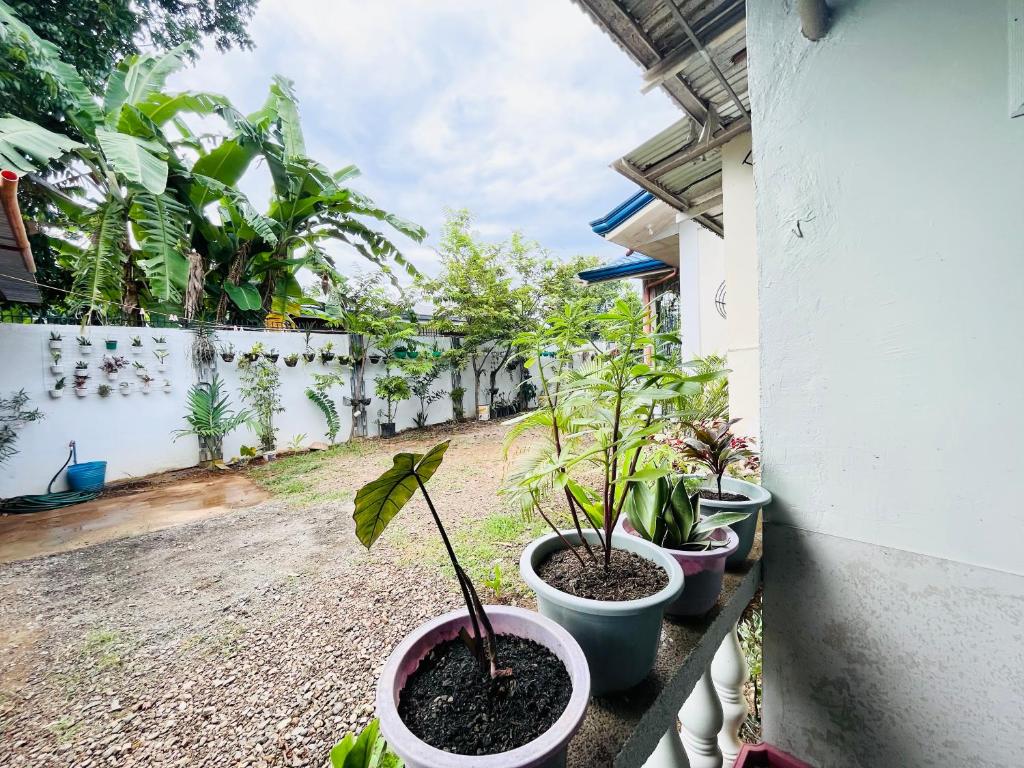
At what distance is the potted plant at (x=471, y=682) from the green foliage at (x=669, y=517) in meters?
0.37

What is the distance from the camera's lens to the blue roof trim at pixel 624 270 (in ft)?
19.4

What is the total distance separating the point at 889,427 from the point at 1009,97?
25.4 inches

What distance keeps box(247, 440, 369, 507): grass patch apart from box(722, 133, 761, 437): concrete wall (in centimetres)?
327

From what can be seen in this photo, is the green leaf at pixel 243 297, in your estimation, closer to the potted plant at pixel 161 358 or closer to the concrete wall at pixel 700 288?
the potted plant at pixel 161 358

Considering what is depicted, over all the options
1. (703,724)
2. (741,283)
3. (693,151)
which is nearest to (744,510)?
(703,724)

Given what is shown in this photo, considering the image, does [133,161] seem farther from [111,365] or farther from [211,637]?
[211,637]

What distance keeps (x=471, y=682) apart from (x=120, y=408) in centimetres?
555

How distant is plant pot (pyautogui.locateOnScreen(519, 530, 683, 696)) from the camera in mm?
609

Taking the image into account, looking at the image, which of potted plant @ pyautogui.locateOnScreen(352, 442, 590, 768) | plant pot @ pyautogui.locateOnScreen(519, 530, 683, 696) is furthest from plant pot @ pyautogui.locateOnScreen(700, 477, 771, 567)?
potted plant @ pyautogui.locateOnScreen(352, 442, 590, 768)

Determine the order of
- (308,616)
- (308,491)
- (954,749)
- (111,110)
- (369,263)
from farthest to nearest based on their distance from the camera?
(369,263) < (111,110) < (308,491) < (308,616) < (954,749)

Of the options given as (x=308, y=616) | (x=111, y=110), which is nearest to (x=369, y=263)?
(x=111, y=110)

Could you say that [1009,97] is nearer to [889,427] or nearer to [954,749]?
[889,427]

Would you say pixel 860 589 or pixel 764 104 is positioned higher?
pixel 764 104

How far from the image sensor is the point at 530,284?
7883 mm
